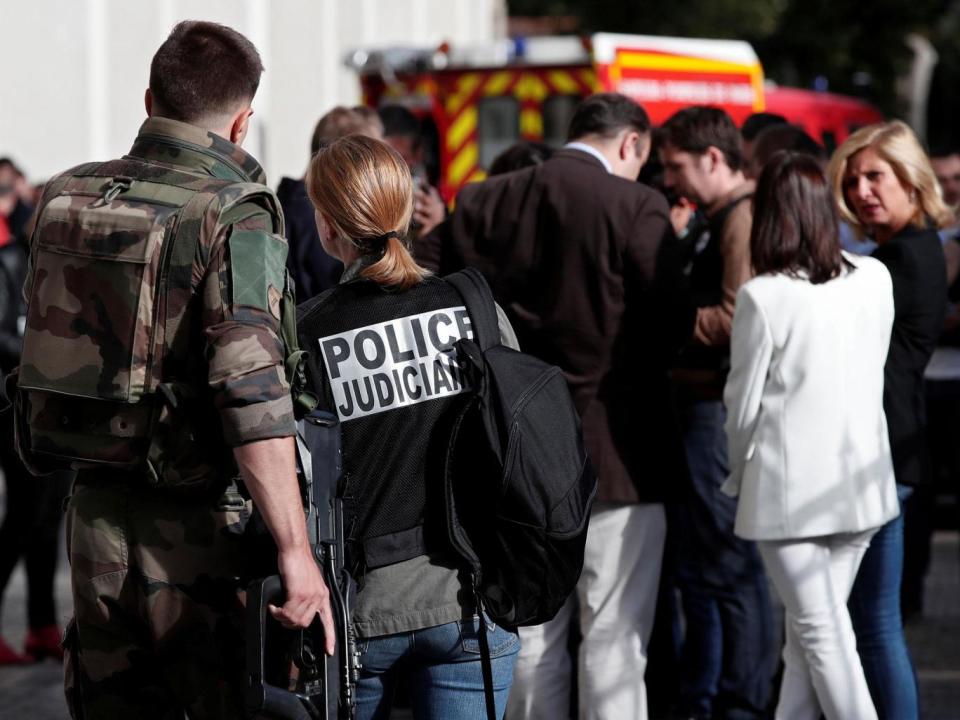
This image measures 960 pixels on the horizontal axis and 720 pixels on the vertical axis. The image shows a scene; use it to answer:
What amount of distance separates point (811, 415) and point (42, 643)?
3.39 meters

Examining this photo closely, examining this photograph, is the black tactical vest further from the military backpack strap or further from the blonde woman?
the blonde woman

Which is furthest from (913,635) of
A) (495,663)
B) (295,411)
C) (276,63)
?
(276,63)

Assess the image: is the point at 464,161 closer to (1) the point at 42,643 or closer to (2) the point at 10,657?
(1) the point at 42,643

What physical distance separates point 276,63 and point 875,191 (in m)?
12.3

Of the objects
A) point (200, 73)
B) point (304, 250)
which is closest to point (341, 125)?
point (304, 250)

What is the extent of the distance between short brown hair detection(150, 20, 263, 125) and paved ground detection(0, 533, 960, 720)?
2.99 metres

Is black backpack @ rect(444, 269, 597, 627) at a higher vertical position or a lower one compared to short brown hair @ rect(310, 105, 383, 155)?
lower

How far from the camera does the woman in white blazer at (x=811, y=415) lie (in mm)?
3957

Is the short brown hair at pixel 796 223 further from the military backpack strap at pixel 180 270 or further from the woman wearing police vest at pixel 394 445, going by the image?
the military backpack strap at pixel 180 270

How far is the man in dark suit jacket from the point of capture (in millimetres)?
4086

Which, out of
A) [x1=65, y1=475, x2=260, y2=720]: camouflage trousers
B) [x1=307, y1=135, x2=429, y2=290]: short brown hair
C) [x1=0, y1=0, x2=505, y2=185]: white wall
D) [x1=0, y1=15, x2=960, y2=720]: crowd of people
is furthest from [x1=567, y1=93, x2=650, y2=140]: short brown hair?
[x1=0, y1=0, x2=505, y2=185]: white wall

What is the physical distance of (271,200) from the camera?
9.29ft

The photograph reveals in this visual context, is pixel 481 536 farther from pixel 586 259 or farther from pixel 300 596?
pixel 586 259

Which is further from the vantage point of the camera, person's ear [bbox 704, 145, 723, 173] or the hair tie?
person's ear [bbox 704, 145, 723, 173]
